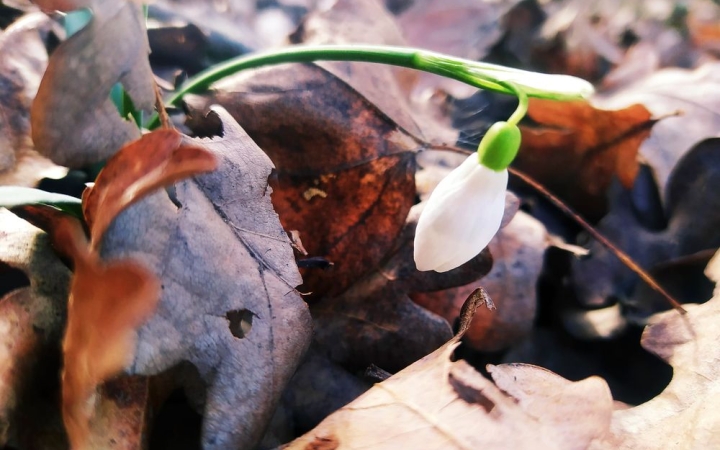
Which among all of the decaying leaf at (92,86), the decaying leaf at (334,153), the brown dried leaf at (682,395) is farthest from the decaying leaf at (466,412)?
the decaying leaf at (92,86)

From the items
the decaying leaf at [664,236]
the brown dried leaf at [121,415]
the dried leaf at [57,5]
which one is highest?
the dried leaf at [57,5]

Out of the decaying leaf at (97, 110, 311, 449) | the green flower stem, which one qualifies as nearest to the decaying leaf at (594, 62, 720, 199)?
the green flower stem

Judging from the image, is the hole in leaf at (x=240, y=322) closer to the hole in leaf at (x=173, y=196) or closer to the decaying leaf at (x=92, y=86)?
the hole in leaf at (x=173, y=196)

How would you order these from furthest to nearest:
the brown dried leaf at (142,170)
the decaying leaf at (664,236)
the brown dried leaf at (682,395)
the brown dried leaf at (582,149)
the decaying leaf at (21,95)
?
1. the brown dried leaf at (582,149)
2. the decaying leaf at (664,236)
3. the decaying leaf at (21,95)
4. the brown dried leaf at (682,395)
5. the brown dried leaf at (142,170)

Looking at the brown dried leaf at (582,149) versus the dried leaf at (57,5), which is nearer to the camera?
the dried leaf at (57,5)

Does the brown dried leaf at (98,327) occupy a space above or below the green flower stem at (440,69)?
below

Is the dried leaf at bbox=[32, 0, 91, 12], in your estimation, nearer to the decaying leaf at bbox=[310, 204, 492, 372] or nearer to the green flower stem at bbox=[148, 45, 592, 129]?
the green flower stem at bbox=[148, 45, 592, 129]
